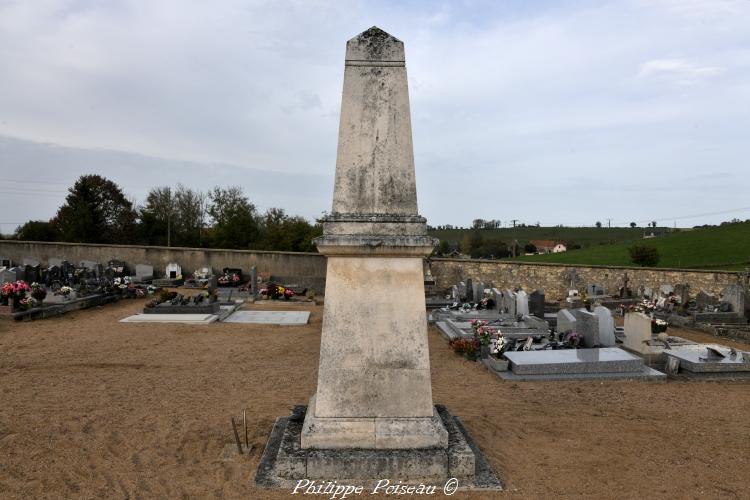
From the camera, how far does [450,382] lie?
8.75m

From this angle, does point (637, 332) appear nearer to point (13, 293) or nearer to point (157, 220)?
point (13, 293)

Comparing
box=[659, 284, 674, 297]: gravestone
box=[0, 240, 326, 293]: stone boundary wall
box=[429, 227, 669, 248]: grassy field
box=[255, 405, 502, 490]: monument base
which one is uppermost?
box=[429, 227, 669, 248]: grassy field

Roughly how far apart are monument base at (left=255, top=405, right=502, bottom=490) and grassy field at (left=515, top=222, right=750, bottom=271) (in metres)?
33.4

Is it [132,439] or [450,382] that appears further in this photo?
[450,382]

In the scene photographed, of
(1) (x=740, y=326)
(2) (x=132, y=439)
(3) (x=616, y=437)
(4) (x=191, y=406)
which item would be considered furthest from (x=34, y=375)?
(1) (x=740, y=326)

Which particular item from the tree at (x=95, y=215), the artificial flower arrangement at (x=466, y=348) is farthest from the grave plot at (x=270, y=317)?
the tree at (x=95, y=215)

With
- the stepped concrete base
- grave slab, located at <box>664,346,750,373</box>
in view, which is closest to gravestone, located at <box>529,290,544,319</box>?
grave slab, located at <box>664,346,750,373</box>

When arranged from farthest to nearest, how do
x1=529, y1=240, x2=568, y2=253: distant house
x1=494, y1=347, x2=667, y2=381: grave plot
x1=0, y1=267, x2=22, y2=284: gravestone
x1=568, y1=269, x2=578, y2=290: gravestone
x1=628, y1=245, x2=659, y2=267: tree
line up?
x1=529, y1=240, x2=568, y2=253: distant house → x1=628, y1=245, x2=659, y2=267: tree → x1=568, y1=269, x2=578, y2=290: gravestone → x1=0, y1=267, x2=22, y2=284: gravestone → x1=494, y1=347, x2=667, y2=381: grave plot

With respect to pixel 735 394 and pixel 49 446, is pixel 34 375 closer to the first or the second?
pixel 49 446

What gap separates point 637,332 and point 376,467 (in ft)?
28.2

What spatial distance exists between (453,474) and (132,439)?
3413mm

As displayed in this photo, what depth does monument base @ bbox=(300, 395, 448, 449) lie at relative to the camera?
4.41 metres

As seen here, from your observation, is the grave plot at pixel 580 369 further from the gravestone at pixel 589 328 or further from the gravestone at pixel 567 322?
the gravestone at pixel 567 322

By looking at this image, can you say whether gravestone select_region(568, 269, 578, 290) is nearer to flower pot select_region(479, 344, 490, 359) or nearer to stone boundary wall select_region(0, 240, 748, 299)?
stone boundary wall select_region(0, 240, 748, 299)
